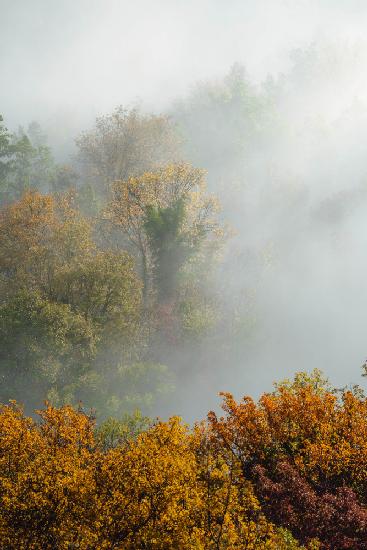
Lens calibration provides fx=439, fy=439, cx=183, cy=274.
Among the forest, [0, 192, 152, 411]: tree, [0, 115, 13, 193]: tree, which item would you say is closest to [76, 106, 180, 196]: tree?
the forest

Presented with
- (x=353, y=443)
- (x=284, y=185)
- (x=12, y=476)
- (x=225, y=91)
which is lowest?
(x=353, y=443)

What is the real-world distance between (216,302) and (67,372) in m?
30.2

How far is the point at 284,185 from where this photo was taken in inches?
3649

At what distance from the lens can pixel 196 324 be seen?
197 ft

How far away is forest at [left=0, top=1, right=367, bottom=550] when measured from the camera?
16984mm

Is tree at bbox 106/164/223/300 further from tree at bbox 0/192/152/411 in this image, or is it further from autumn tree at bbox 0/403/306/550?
autumn tree at bbox 0/403/306/550

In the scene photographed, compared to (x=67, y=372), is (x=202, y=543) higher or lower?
lower

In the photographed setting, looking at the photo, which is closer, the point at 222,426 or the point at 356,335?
the point at 222,426

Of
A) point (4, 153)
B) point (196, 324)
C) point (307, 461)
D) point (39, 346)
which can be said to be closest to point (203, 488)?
point (307, 461)

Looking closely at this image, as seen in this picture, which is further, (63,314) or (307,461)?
(63,314)

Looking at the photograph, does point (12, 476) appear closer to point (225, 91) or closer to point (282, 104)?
point (225, 91)

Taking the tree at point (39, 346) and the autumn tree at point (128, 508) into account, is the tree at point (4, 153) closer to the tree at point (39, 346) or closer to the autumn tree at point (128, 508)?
the tree at point (39, 346)

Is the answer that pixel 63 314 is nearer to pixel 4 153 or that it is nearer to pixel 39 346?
pixel 39 346

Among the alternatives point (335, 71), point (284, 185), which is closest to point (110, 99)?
point (335, 71)
